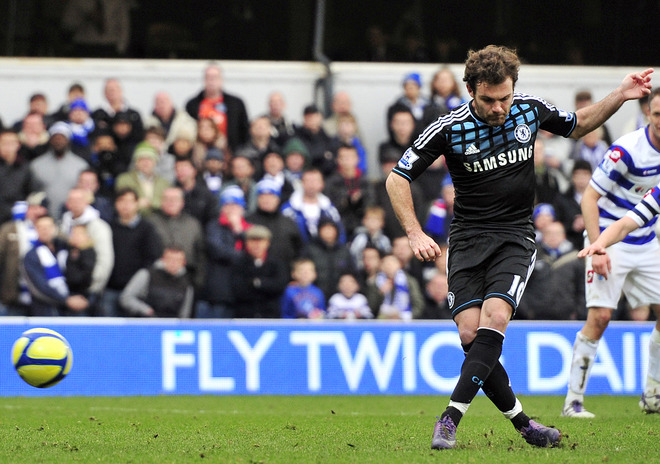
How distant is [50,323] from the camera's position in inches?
492

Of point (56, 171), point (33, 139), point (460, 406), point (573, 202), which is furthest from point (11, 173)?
point (460, 406)

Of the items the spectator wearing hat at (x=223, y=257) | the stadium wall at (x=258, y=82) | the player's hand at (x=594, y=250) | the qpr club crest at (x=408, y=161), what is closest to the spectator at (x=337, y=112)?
the stadium wall at (x=258, y=82)

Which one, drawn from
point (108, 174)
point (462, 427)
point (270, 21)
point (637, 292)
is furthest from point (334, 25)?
point (462, 427)

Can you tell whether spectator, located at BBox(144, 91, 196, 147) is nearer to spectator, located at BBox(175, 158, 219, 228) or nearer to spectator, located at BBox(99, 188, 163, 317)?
spectator, located at BBox(175, 158, 219, 228)

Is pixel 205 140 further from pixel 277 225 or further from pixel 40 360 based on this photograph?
pixel 40 360

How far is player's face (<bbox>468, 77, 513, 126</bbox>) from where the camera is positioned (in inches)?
265

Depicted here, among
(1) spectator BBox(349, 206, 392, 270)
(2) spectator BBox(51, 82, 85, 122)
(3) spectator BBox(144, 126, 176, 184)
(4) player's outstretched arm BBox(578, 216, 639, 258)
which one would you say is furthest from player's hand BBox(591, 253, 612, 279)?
(2) spectator BBox(51, 82, 85, 122)

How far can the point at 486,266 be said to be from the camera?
711 centimetres

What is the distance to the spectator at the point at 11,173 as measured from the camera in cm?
1441

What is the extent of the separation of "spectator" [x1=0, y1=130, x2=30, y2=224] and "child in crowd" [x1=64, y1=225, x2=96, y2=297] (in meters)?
1.46

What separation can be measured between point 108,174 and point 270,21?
5.06 m

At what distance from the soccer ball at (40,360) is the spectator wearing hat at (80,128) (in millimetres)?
7507

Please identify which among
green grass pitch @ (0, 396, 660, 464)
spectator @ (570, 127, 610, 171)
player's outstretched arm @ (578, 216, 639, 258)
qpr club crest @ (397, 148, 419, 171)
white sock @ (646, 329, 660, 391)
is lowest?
green grass pitch @ (0, 396, 660, 464)

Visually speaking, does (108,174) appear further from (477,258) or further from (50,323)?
(477,258)
